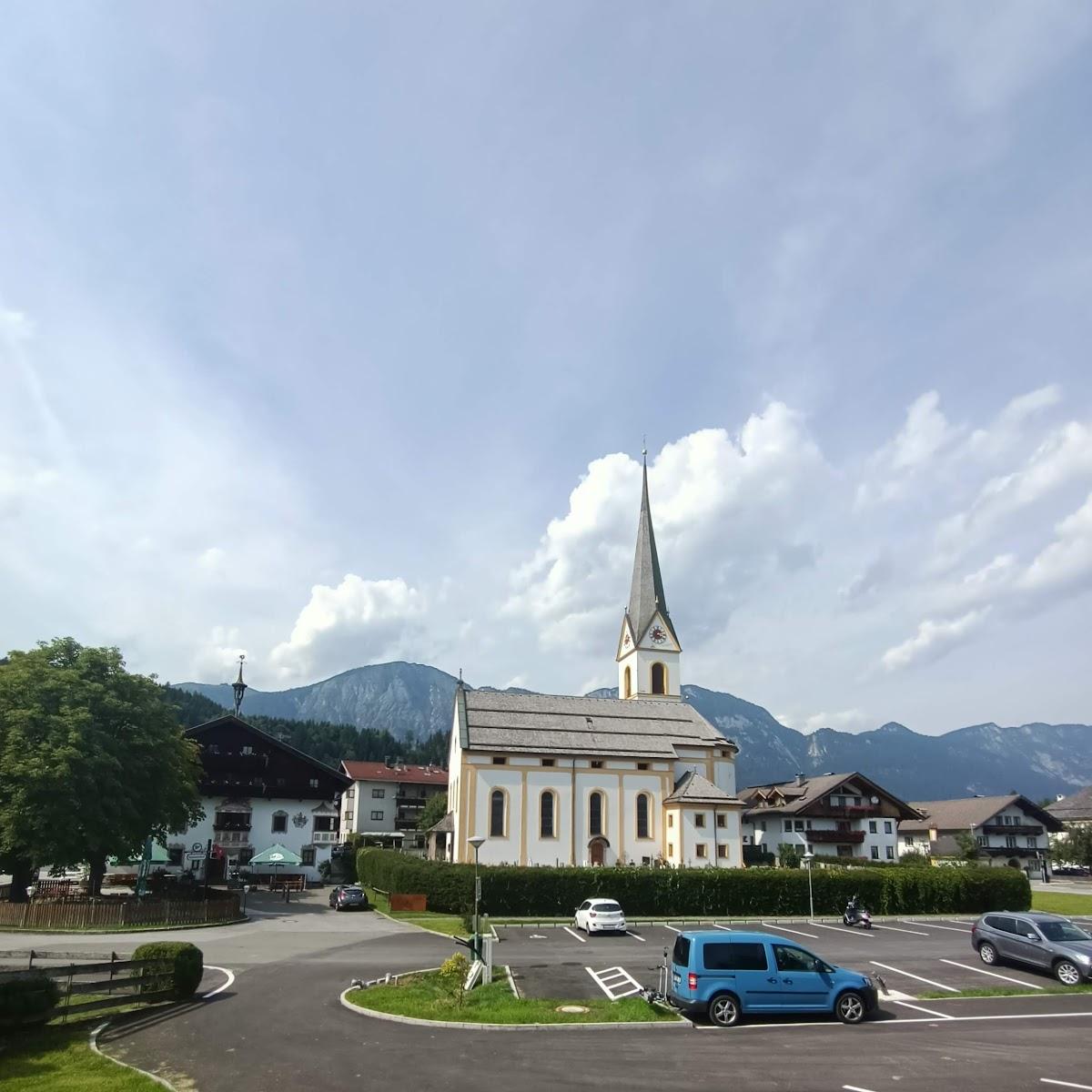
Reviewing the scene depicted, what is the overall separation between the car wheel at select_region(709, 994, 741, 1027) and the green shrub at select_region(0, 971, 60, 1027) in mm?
14050

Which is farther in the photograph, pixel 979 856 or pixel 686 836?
pixel 979 856

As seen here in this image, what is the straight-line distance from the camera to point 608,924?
3534 centimetres

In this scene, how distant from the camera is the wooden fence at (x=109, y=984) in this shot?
57.6 feet

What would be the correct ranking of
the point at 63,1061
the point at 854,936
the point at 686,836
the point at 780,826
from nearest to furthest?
the point at 63,1061
the point at 854,936
the point at 686,836
the point at 780,826

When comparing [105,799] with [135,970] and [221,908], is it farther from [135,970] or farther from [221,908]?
[135,970]

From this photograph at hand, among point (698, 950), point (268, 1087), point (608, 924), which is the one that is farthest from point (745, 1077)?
point (608, 924)

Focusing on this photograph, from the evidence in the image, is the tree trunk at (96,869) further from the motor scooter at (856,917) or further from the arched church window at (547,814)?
the motor scooter at (856,917)

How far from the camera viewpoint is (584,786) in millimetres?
59000

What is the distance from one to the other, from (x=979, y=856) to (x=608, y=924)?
215 feet

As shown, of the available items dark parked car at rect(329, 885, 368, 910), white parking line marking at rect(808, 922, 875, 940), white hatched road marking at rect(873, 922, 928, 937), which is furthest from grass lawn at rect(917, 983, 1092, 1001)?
dark parked car at rect(329, 885, 368, 910)

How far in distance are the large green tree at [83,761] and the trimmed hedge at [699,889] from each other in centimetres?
1572

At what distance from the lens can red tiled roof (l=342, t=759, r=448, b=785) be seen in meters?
110

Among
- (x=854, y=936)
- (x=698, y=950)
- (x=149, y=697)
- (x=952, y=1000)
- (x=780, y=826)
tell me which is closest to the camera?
(x=698, y=950)

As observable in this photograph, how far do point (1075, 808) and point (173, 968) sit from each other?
373 feet
